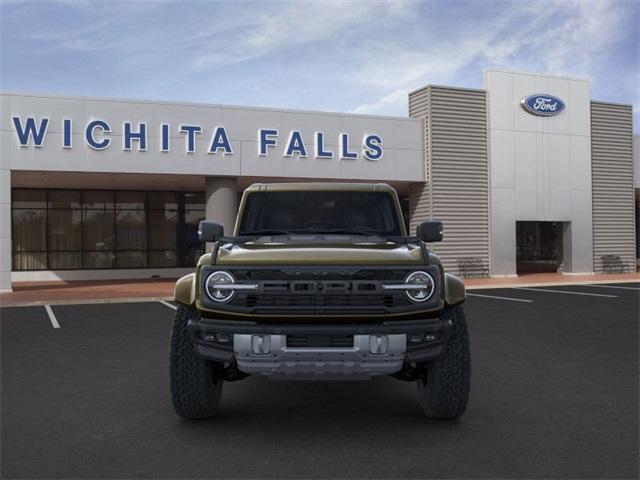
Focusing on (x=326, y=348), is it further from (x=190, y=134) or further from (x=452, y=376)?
(x=190, y=134)

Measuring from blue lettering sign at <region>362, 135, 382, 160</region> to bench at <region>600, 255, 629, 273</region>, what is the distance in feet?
35.1

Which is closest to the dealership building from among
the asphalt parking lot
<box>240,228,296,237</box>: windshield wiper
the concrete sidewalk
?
the concrete sidewalk

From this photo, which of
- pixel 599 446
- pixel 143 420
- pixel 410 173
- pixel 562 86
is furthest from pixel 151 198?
pixel 599 446

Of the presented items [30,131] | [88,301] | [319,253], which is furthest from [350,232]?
[30,131]

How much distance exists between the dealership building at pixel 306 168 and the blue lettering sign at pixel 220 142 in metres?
0.03

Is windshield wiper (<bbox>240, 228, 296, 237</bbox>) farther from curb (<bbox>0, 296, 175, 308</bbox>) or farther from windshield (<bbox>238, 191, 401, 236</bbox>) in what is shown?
curb (<bbox>0, 296, 175, 308</bbox>)

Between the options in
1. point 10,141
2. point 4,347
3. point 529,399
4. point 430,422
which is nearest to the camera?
point 430,422

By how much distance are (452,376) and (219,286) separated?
77.1 inches

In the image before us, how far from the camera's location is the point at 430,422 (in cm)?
521

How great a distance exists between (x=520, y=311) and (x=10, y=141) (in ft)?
49.9

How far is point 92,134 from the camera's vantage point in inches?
771

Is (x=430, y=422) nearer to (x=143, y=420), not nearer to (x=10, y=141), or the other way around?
(x=143, y=420)

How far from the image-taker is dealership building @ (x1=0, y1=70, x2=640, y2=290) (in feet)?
64.8

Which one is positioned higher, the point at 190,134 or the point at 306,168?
the point at 190,134
